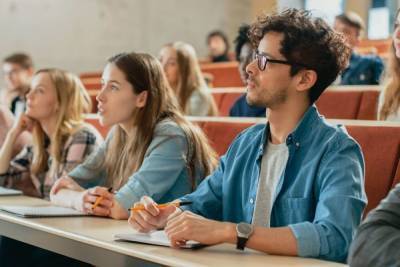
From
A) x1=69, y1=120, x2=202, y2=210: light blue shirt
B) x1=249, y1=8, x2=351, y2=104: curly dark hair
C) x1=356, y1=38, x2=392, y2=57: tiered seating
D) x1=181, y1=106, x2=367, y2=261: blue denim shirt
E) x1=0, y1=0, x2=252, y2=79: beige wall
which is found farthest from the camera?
x1=0, y1=0, x2=252, y2=79: beige wall

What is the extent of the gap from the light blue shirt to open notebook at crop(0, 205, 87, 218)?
0.15 metres

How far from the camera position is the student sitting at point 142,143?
234cm

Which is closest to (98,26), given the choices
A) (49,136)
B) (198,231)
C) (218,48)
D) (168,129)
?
(218,48)

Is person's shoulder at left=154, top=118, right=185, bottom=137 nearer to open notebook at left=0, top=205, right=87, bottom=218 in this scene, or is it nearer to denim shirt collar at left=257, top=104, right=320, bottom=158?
open notebook at left=0, top=205, right=87, bottom=218

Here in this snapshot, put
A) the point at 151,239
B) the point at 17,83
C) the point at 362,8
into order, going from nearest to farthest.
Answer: the point at 151,239, the point at 17,83, the point at 362,8

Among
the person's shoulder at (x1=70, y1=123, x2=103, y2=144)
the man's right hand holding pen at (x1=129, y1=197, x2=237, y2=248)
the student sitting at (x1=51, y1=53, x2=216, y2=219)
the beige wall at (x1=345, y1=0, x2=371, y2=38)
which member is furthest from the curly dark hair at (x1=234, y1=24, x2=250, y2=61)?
the beige wall at (x1=345, y1=0, x2=371, y2=38)

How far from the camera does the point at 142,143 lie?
2445 mm

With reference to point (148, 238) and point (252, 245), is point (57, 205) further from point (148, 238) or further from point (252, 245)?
point (252, 245)

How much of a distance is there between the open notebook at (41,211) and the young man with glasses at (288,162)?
12.9 inches

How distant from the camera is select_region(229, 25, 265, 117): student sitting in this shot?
3.44 metres

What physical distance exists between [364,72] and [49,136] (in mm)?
1998

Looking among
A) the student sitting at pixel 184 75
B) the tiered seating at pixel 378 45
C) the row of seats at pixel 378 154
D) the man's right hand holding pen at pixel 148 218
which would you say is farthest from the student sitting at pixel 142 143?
the tiered seating at pixel 378 45

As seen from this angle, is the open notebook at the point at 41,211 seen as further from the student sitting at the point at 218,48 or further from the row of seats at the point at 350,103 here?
the student sitting at the point at 218,48

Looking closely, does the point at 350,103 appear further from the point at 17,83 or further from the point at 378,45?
the point at 378,45
